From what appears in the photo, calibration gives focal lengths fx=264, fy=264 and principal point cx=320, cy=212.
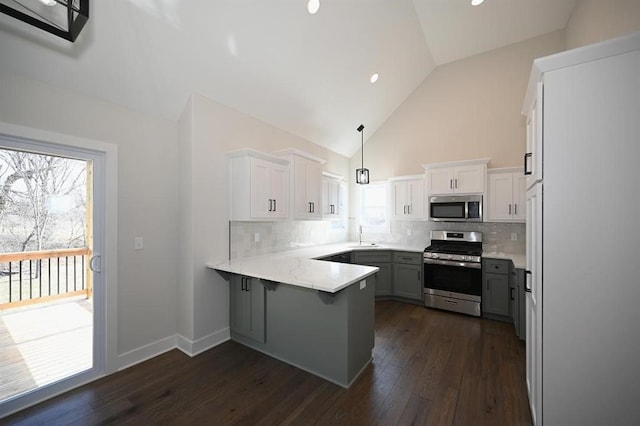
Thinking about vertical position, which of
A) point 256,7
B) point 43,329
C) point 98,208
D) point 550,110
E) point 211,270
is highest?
point 256,7

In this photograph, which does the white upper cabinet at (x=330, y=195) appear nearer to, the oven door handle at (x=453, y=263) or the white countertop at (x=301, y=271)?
the white countertop at (x=301, y=271)

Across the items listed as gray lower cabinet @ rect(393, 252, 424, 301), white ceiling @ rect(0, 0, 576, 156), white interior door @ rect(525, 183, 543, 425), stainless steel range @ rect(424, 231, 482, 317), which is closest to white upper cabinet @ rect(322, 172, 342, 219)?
white ceiling @ rect(0, 0, 576, 156)

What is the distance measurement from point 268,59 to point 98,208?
2.36m

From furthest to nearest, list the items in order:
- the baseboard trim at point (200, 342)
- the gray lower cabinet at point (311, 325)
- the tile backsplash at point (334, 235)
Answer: the tile backsplash at point (334, 235) → the baseboard trim at point (200, 342) → the gray lower cabinet at point (311, 325)

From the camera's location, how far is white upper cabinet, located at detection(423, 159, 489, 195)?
4.08m

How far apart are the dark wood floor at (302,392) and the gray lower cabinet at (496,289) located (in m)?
0.66

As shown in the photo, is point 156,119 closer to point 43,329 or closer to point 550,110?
point 43,329

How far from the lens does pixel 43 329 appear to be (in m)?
2.34

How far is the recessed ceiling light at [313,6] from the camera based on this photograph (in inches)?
107

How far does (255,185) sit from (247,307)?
1422 millimetres

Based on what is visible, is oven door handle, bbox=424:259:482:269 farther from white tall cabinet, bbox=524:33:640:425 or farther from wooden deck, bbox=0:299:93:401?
wooden deck, bbox=0:299:93:401

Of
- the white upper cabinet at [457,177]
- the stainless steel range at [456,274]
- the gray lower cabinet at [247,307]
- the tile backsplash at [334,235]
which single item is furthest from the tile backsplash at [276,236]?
the white upper cabinet at [457,177]

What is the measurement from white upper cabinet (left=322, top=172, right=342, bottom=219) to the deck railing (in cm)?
309

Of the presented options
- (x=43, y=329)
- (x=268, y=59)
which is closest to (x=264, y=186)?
(x=268, y=59)
